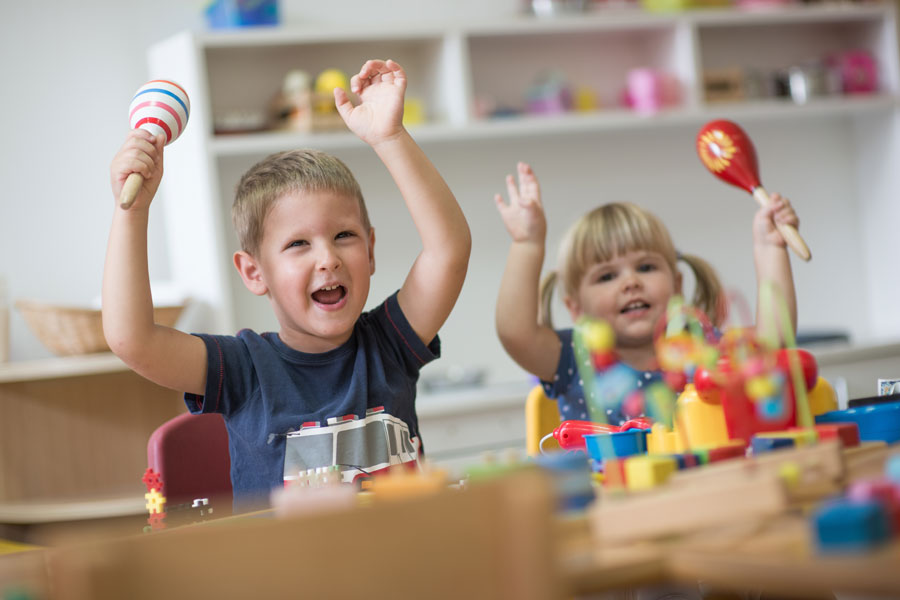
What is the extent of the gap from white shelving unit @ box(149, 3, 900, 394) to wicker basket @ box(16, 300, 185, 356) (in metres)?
0.23

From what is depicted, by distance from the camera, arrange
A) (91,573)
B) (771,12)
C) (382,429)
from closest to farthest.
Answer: (91,573) < (382,429) < (771,12)

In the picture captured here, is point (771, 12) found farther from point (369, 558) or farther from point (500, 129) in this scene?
point (369, 558)

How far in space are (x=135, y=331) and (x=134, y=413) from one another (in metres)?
1.52

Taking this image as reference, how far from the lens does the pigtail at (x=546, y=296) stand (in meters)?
1.74

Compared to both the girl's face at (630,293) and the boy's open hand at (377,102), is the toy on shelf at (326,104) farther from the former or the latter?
the boy's open hand at (377,102)

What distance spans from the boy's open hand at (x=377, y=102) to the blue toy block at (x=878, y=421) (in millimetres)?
599

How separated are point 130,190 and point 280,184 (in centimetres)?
30

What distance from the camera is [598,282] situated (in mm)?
1622

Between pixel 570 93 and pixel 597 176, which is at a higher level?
pixel 570 93

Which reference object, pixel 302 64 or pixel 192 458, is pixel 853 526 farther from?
pixel 302 64

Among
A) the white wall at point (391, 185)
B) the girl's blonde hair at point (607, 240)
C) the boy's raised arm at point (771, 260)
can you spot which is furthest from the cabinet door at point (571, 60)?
the boy's raised arm at point (771, 260)

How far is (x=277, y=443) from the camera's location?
1172 millimetres

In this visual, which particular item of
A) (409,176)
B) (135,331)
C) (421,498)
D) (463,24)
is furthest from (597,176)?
Result: (421,498)

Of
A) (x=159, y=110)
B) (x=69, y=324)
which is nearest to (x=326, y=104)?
(x=69, y=324)
